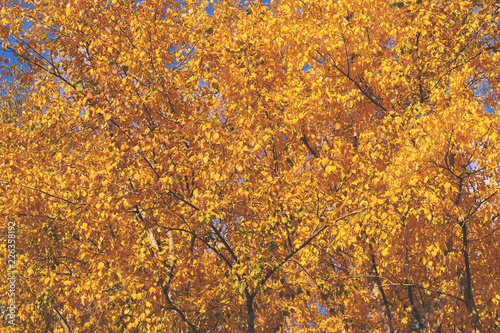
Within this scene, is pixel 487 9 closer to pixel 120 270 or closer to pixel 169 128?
pixel 169 128

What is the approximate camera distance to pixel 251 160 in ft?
20.4

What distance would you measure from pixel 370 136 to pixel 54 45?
5.75m

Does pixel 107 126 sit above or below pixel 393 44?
below

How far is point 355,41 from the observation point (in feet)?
28.3

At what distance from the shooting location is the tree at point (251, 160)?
6.69 m

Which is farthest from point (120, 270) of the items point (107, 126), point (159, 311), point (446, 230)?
point (446, 230)

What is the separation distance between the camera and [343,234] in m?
6.49

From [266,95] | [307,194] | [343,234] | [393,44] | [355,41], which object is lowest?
[343,234]

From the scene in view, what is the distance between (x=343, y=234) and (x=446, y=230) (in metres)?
2.58

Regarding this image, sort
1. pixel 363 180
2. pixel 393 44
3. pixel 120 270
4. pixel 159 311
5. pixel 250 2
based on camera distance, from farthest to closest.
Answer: pixel 393 44 → pixel 250 2 → pixel 363 180 → pixel 159 311 → pixel 120 270

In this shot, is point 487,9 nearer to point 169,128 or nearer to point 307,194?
point 307,194

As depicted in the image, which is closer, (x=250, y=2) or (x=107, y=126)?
(x=107, y=126)

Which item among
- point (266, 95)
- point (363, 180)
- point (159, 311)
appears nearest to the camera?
point (159, 311)

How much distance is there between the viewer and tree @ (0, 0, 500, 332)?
6688 millimetres
